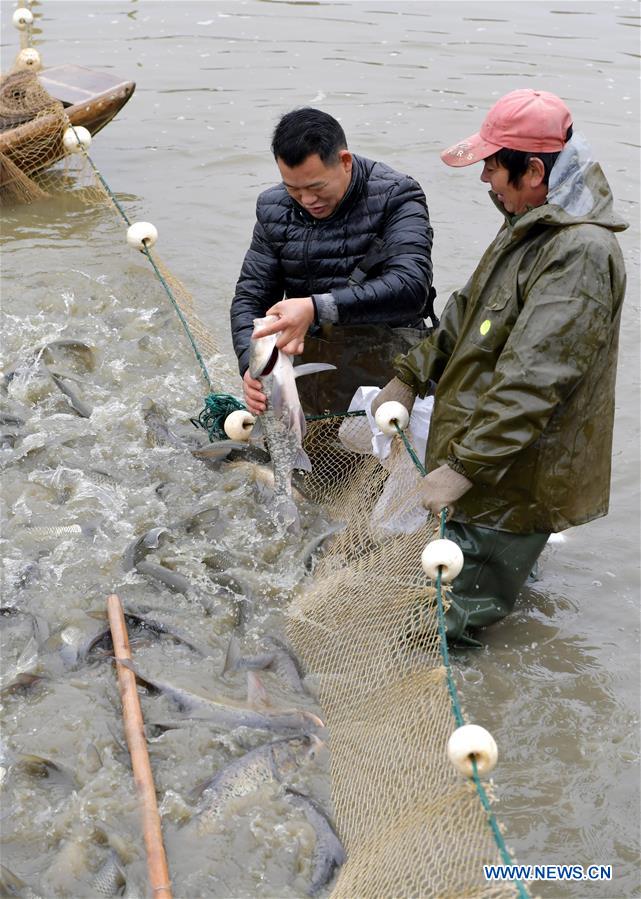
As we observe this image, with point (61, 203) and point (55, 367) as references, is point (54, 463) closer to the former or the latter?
point (55, 367)

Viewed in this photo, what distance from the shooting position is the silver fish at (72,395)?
6305mm

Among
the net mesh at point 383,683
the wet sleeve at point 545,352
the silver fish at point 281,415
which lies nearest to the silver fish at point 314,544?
the net mesh at point 383,683

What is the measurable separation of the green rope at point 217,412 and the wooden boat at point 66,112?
4.42m

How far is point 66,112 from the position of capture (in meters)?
9.14

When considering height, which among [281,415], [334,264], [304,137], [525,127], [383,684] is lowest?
[383,684]

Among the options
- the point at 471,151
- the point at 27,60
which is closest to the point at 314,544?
the point at 471,151

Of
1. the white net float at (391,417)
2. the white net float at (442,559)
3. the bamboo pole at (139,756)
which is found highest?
the white net float at (442,559)

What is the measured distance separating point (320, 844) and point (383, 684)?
2.22 feet

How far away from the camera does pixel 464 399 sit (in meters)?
3.98

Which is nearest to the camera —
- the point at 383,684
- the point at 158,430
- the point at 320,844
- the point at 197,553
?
the point at 320,844

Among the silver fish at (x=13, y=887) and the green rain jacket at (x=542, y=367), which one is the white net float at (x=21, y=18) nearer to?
the green rain jacket at (x=542, y=367)

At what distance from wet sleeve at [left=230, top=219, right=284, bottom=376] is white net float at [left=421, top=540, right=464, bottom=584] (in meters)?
2.02

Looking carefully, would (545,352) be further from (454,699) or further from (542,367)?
(454,699)

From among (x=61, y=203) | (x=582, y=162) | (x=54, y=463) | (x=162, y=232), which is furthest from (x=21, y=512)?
(x=61, y=203)
